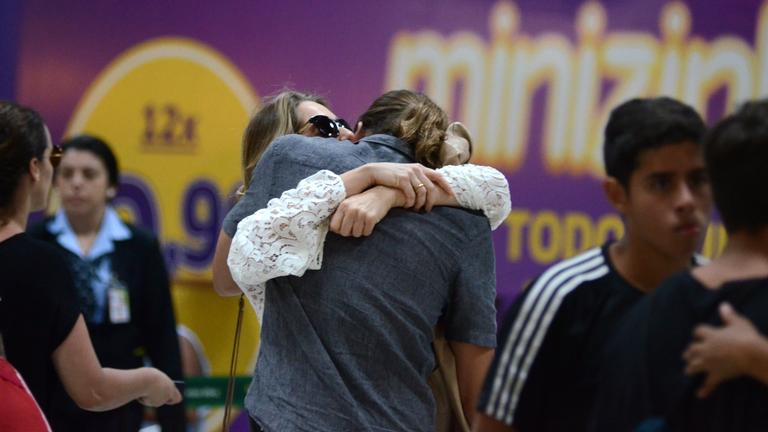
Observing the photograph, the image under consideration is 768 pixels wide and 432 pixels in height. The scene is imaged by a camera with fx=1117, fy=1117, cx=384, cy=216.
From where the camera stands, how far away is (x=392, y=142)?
2.29 meters

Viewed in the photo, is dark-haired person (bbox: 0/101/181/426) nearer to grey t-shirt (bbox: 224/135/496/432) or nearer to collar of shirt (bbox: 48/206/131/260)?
grey t-shirt (bbox: 224/135/496/432)

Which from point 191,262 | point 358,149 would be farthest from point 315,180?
point 191,262

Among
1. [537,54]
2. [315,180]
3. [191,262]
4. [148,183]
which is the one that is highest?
[537,54]

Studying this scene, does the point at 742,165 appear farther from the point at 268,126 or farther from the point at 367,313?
the point at 268,126

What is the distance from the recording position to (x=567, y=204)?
4.74 m

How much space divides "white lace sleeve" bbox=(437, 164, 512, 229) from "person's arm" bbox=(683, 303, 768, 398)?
850mm

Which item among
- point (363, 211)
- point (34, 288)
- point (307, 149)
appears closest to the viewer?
point (363, 211)

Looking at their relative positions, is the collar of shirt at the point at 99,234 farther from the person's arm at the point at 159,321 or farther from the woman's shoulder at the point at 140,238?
the person's arm at the point at 159,321

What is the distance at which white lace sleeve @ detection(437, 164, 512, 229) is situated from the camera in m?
2.23

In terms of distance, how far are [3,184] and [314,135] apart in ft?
2.27

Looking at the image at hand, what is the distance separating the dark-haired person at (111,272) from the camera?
12.4 feet

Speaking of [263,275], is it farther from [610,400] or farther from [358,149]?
[610,400]

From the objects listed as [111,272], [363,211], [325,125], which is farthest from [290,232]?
[111,272]

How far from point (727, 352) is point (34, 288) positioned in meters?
1.55
